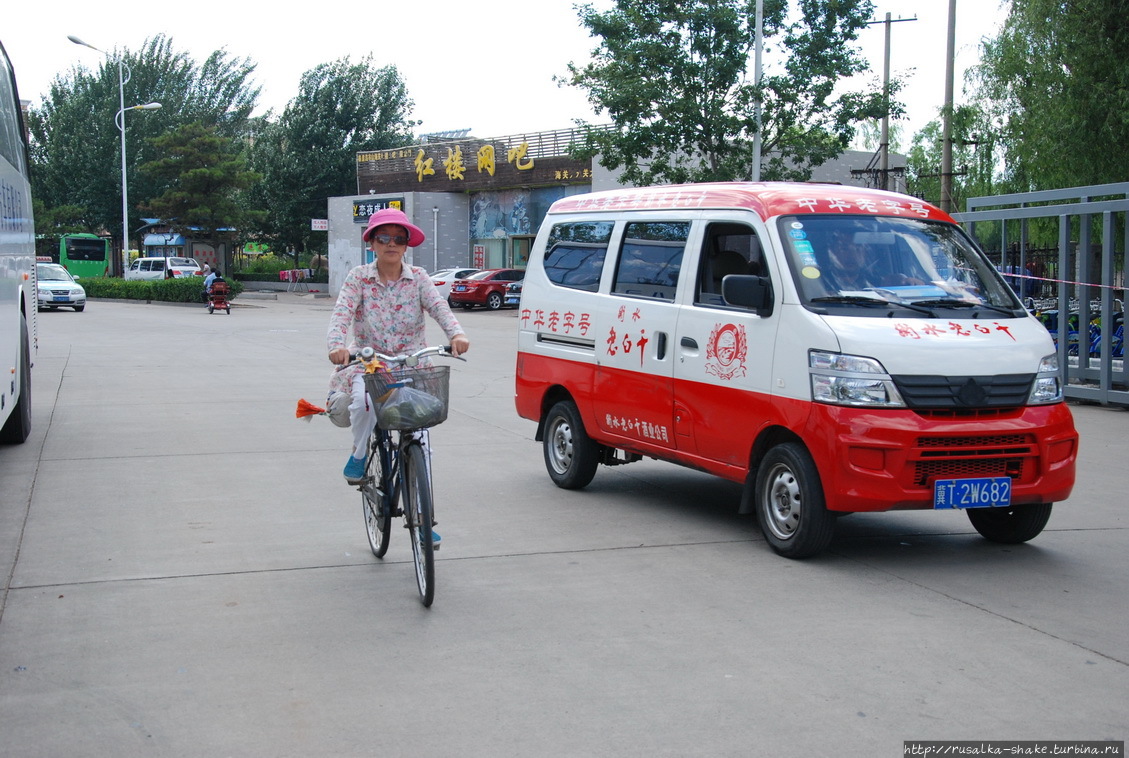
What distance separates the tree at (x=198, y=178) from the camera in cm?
5175

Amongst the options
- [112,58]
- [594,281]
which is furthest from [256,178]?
[594,281]

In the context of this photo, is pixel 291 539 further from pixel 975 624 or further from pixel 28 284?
pixel 28 284

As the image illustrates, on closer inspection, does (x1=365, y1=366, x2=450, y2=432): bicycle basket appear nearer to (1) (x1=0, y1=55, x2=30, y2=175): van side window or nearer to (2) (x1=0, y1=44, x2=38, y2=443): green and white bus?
(2) (x1=0, y1=44, x2=38, y2=443): green and white bus

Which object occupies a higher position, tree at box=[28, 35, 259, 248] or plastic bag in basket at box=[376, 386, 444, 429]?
tree at box=[28, 35, 259, 248]

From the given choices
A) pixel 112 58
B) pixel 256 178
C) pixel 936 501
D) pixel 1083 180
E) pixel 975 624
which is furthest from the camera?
pixel 112 58

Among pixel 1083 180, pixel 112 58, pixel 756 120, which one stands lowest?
pixel 1083 180

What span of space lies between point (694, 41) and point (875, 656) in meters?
24.3

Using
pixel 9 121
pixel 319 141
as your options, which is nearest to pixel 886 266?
pixel 9 121

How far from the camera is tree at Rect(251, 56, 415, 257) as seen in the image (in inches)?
2371

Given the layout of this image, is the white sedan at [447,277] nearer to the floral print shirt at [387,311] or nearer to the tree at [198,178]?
the tree at [198,178]

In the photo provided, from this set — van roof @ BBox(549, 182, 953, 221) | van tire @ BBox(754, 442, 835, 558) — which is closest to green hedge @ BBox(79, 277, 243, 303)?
van roof @ BBox(549, 182, 953, 221)

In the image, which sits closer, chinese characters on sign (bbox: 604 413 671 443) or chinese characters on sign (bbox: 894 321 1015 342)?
chinese characters on sign (bbox: 894 321 1015 342)

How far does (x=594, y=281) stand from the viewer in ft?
27.3

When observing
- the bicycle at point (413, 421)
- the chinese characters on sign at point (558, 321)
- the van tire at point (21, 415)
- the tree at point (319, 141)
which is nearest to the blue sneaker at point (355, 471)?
the bicycle at point (413, 421)
